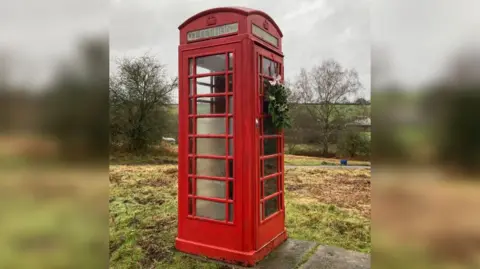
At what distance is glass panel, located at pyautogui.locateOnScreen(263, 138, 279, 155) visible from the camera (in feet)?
10.1

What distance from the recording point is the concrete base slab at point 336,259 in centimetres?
275

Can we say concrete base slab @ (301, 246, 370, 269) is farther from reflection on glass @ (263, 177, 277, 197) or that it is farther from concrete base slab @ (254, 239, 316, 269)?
reflection on glass @ (263, 177, 277, 197)

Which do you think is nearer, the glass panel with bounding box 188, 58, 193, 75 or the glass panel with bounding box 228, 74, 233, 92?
the glass panel with bounding box 228, 74, 233, 92

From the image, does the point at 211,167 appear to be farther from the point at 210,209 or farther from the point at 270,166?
the point at 270,166

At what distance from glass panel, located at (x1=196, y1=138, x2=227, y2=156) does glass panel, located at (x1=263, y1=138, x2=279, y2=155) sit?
44cm

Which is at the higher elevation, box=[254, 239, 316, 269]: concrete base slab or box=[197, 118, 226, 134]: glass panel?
box=[197, 118, 226, 134]: glass panel

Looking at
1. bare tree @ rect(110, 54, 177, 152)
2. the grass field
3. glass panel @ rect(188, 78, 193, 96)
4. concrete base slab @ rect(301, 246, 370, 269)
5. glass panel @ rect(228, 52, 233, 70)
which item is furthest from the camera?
bare tree @ rect(110, 54, 177, 152)

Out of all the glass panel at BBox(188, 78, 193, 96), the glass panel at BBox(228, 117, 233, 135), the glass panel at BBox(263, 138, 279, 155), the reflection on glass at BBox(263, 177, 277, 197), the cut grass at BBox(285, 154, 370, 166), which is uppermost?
the glass panel at BBox(188, 78, 193, 96)

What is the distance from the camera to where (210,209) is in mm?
3023

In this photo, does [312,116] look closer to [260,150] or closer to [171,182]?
[171,182]

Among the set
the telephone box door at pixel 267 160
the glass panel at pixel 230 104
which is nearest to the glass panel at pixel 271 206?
the telephone box door at pixel 267 160

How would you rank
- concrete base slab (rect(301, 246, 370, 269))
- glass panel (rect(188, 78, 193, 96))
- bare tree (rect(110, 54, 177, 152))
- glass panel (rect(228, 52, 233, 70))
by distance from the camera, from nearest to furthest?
1. concrete base slab (rect(301, 246, 370, 269))
2. glass panel (rect(228, 52, 233, 70))
3. glass panel (rect(188, 78, 193, 96))
4. bare tree (rect(110, 54, 177, 152))

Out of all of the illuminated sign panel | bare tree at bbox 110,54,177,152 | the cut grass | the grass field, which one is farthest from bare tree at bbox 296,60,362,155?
the illuminated sign panel

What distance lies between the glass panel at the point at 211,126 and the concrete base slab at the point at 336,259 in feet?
4.98
